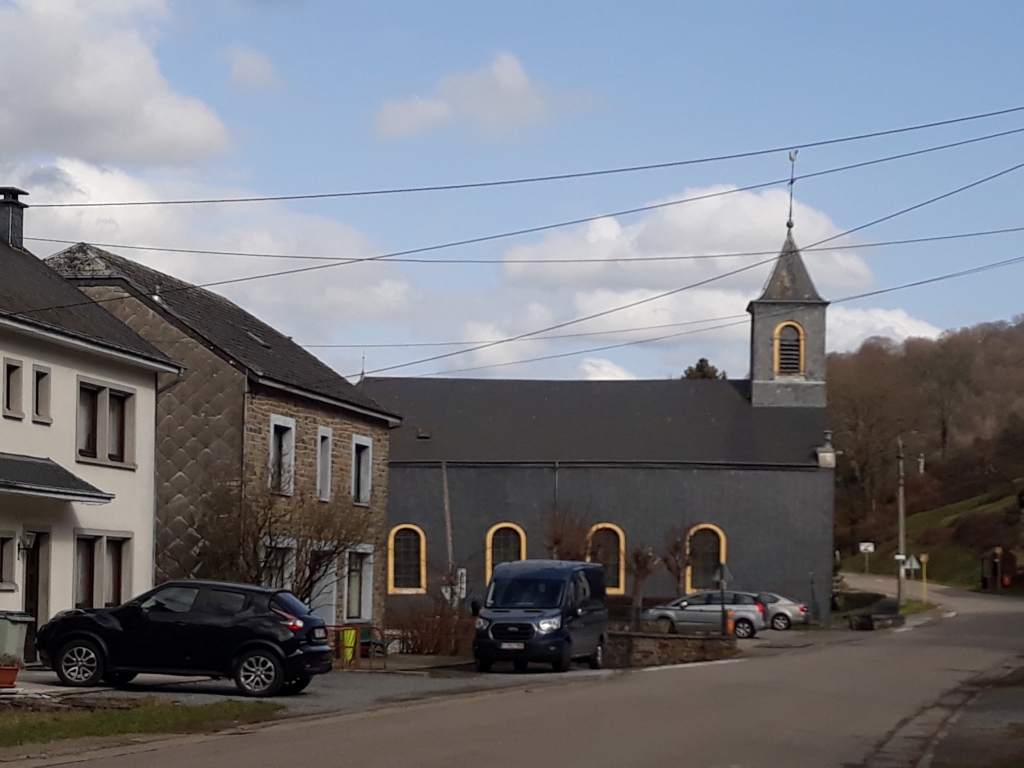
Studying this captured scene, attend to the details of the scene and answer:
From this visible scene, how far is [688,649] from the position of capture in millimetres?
33656

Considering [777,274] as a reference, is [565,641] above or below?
below

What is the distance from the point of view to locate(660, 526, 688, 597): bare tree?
56.8 metres

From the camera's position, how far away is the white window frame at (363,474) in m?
37.7

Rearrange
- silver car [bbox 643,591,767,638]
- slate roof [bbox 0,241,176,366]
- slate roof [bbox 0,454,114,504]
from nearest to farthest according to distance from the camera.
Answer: slate roof [bbox 0,454,114,504]
slate roof [bbox 0,241,176,366]
silver car [bbox 643,591,767,638]

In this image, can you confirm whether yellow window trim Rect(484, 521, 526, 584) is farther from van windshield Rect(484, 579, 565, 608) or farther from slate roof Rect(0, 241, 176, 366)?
slate roof Rect(0, 241, 176, 366)

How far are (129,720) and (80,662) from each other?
4.71 meters

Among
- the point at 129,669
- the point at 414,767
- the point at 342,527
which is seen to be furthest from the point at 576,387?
the point at 414,767

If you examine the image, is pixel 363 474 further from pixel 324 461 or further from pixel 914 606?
pixel 914 606

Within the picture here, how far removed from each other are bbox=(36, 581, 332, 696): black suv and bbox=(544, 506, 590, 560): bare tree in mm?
35630

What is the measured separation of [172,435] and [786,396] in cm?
3554

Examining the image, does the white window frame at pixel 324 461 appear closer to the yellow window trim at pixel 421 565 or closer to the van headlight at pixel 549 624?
the van headlight at pixel 549 624

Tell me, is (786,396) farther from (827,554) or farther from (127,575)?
(127,575)

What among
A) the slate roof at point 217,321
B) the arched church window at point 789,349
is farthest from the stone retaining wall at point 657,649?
the arched church window at point 789,349

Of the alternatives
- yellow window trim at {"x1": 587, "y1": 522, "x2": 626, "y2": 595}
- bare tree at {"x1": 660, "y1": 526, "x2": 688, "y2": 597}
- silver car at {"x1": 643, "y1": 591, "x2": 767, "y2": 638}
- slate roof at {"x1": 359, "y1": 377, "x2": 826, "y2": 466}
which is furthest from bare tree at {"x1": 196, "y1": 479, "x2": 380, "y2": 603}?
slate roof at {"x1": 359, "y1": 377, "x2": 826, "y2": 466}
